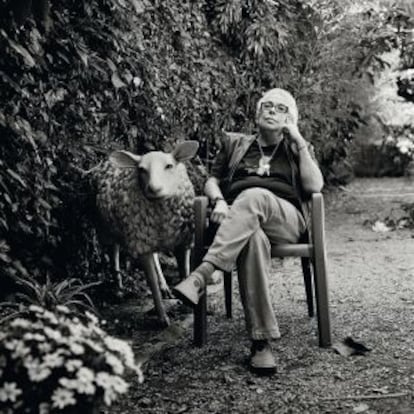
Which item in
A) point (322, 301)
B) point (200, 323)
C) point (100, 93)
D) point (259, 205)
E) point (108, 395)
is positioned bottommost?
point (200, 323)

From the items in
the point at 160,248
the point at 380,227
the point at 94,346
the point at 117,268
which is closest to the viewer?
the point at 94,346

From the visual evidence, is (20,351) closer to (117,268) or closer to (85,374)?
(85,374)

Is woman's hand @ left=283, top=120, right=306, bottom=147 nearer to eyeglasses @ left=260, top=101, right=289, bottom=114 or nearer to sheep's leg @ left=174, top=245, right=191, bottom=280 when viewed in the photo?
eyeglasses @ left=260, top=101, right=289, bottom=114

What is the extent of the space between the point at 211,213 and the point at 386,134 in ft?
37.4

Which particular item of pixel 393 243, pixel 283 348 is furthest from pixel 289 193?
pixel 393 243

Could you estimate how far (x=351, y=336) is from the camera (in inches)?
173

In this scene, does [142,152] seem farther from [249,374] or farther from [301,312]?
[249,374]

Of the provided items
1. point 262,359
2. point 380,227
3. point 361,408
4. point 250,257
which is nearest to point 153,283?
point 250,257

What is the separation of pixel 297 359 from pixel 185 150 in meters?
1.37

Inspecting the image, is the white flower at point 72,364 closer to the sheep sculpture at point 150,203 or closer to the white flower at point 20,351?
the white flower at point 20,351

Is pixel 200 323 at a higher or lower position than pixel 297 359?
higher

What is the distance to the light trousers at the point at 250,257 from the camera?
3.89 metres

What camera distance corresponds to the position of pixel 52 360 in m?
2.40

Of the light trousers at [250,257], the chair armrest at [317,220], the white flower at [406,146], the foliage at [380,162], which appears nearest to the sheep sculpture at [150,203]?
the light trousers at [250,257]
